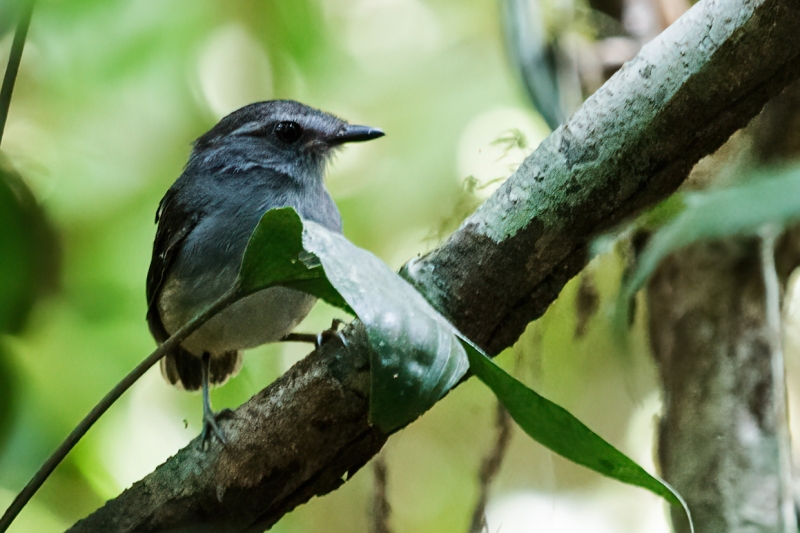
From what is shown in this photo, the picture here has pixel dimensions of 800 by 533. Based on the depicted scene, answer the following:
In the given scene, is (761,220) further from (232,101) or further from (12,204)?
(232,101)

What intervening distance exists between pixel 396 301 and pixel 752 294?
1724mm

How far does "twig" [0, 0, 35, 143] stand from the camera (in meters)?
1.91

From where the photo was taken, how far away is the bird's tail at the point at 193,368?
8.60 feet

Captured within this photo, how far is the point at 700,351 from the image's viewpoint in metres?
2.35

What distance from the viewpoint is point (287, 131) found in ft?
8.22

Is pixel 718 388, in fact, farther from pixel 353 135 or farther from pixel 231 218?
pixel 231 218

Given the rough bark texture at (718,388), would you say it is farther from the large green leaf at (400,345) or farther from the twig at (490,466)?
the large green leaf at (400,345)

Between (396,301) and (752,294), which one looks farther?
(752,294)

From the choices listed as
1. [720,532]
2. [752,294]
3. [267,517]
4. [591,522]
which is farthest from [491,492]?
[752,294]

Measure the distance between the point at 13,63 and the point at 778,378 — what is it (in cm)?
232

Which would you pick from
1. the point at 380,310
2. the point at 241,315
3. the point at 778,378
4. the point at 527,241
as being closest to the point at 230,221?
the point at 241,315

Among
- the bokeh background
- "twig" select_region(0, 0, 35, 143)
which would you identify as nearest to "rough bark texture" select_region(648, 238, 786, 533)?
the bokeh background

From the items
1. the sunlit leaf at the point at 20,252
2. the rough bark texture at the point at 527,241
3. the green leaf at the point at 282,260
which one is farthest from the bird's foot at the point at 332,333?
the sunlit leaf at the point at 20,252

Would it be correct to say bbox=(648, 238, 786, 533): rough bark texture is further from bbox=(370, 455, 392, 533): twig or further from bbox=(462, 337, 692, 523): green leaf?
bbox=(462, 337, 692, 523): green leaf
